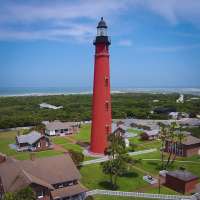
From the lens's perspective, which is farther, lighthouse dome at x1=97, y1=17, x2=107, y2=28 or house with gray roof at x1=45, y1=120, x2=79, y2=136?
house with gray roof at x1=45, y1=120, x2=79, y2=136

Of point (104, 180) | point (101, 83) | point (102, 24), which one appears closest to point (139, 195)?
point (104, 180)

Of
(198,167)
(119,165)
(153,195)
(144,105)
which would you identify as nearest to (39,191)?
(119,165)

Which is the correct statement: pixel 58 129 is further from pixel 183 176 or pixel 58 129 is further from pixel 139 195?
pixel 139 195

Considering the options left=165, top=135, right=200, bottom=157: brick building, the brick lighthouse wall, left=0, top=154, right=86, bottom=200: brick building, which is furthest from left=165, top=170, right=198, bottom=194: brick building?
left=165, top=135, right=200, bottom=157: brick building

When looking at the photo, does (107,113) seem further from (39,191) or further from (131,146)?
(39,191)

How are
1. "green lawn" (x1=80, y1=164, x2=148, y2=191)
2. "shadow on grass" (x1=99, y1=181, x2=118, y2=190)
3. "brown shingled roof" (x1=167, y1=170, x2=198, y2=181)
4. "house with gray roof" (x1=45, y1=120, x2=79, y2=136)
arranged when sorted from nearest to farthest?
"brown shingled roof" (x1=167, y1=170, x2=198, y2=181), "shadow on grass" (x1=99, y1=181, x2=118, y2=190), "green lawn" (x1=80, y1=164, x2=148, y2=191), "house with gray roof" (x1=45, y1=120, x2=79, y2=136)

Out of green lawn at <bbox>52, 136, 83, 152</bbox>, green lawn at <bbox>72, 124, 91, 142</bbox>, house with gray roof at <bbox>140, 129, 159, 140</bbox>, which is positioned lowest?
green lawn at <bbox>52, 136, 83, 152</bbox>

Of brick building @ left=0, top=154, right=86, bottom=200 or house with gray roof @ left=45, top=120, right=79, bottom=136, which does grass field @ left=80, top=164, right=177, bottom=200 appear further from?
house with gray roof @ left=45, top=120, right=79, bottom=136

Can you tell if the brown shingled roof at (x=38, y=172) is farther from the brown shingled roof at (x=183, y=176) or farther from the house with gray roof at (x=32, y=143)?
the house with gray roof at (x=32, y=143)

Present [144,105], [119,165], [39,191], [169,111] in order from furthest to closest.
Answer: [144,105]
[169,111]
[119,165]
[39,191]

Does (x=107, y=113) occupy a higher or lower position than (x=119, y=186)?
higher

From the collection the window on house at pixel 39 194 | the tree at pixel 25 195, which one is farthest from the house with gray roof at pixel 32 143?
the tree at pixel 25 195
